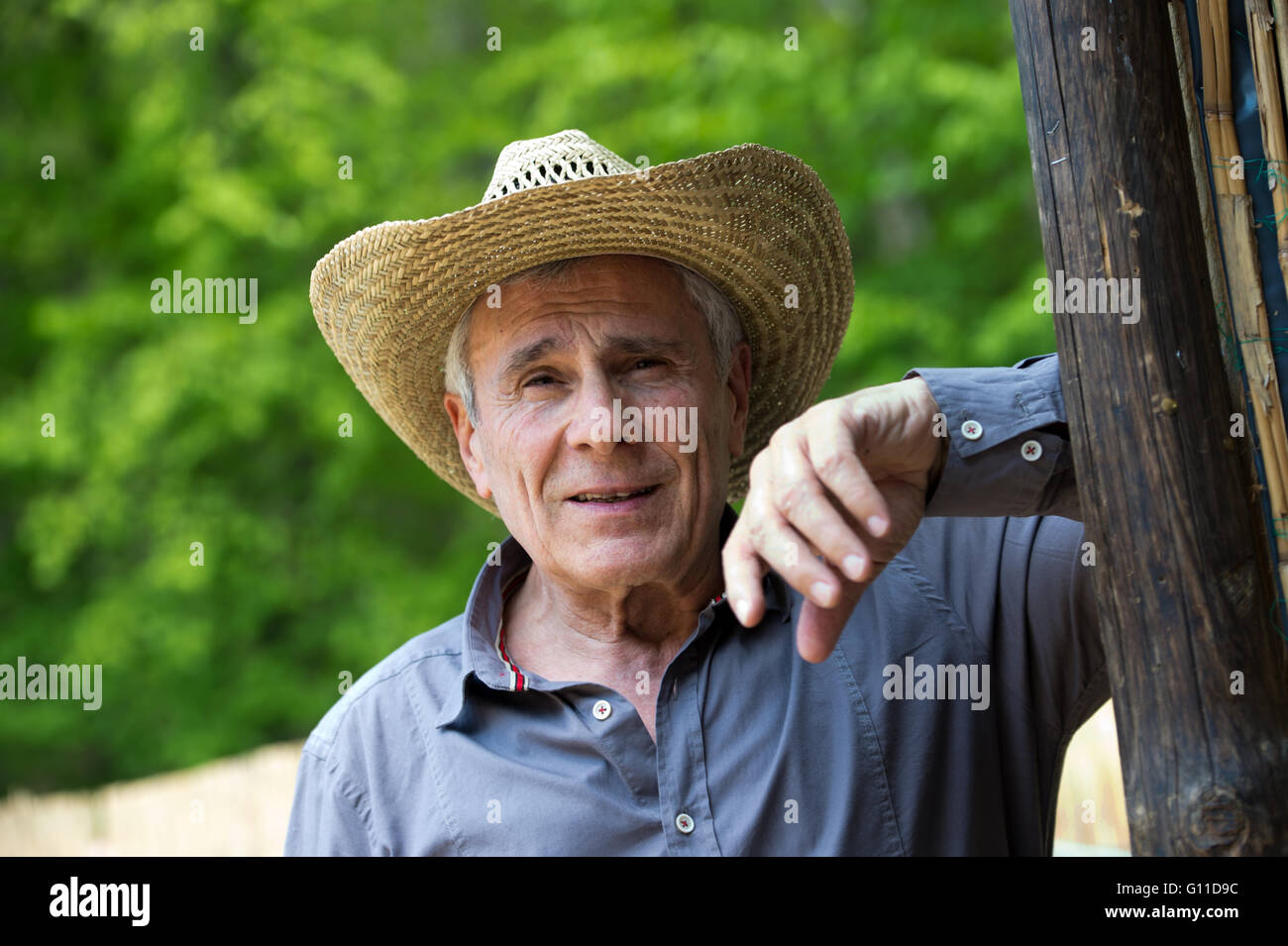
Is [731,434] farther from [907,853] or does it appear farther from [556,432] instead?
Result: [907,853]

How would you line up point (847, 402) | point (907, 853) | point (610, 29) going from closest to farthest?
point (847, 402)
point (907, 853)
point (610, 29)

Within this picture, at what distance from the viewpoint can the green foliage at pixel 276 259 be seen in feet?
21.3

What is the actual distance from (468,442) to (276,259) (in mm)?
5782

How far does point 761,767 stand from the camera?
6.17 ft

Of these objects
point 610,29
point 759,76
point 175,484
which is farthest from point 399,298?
point 175,484

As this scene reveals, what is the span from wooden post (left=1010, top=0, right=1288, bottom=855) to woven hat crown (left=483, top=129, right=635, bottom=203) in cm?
84

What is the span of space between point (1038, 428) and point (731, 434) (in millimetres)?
767

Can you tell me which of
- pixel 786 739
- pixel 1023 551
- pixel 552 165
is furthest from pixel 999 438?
pixel 552 165

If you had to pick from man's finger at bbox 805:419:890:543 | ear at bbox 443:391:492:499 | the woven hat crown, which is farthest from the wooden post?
ear at bbox 443:391:492:499

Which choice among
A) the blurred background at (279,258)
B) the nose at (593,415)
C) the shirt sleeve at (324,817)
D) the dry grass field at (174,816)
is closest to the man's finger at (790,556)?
the nose at (593,415)

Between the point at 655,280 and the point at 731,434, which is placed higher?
the point at 655,280

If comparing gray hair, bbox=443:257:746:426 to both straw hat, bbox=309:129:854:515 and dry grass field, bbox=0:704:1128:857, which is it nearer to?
straw hat, bbox=309:129:854:515

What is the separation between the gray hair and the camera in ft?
6.70

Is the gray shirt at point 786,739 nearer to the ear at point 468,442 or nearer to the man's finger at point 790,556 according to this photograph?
the ear at point 468,442
